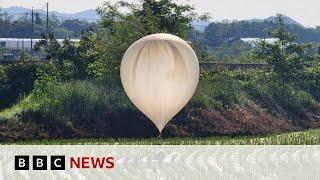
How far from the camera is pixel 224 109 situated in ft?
126

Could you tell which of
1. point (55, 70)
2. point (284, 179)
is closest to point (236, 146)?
point (284, 179)

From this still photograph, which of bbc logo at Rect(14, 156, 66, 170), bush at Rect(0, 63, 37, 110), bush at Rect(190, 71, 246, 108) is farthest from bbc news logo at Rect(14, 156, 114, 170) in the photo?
bush at Rect(0, 63, 37, 110)

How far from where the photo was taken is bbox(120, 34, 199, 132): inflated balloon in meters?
21.7

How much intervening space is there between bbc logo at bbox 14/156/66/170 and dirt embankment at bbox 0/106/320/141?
7091 millimetres

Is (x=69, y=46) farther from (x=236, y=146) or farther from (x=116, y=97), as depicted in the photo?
(x=236, y=146)

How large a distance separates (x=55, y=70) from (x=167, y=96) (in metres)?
22.6

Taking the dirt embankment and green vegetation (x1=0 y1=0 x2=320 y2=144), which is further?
green vegetation (x1=0 y1=0 x2=320 y2=144)

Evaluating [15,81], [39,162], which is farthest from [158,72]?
[15,81]

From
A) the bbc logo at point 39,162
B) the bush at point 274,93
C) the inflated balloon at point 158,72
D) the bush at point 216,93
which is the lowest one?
the bush at point 274,93

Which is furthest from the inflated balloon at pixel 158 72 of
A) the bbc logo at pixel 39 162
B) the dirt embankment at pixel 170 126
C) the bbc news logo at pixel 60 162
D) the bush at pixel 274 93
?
the bush at pixel 274 93

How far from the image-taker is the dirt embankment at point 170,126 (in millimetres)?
30984

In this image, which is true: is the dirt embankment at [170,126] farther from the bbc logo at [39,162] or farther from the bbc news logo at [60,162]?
the bbc news logo at [60,162]

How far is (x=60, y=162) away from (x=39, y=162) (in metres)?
0.72

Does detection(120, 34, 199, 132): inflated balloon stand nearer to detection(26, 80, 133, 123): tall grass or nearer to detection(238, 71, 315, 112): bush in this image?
detection(26, 80, 133, 123): tall grass
